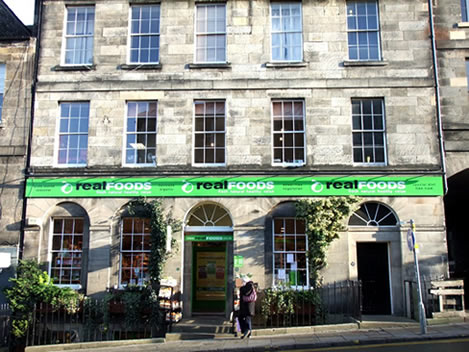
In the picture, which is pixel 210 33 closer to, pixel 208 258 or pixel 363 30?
pixel 363 30

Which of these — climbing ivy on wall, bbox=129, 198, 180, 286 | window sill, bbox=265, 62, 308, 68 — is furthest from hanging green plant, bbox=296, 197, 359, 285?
window sill, bbox=265, 62, 308, 68

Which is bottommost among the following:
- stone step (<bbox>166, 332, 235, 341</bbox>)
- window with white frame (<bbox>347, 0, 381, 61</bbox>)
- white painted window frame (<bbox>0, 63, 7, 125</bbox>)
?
stone step (<bbox>166, 332, 235, 341</bbox>)

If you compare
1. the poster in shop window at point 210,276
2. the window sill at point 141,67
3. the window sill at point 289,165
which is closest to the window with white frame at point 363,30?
the window sill at point 289,165

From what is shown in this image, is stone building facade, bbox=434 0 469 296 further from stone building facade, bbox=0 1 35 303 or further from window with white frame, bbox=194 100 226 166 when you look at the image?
stone building facade, bbox=0 1 35 303

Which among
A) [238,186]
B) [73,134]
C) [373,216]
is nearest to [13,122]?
[73,134]

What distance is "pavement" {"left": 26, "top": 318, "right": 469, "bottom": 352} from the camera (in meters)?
11.2

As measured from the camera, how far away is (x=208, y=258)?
611 inches

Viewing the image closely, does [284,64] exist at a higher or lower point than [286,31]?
lower

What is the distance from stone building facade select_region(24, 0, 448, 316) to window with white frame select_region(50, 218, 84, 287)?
5 cm

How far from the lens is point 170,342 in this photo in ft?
41.1

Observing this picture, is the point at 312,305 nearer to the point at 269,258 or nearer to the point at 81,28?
the point at 269,258

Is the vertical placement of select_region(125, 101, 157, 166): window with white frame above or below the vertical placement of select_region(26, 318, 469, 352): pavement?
above

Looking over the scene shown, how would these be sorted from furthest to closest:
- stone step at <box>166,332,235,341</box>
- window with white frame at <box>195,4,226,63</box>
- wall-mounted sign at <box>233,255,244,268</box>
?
window with white frame at <box>195,4,226,63</box>, wall-mounted sign at <box>233,255,244,268</box>, stone step at <box>166,332,235,341</box>

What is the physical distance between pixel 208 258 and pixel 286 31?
27.3 ft
